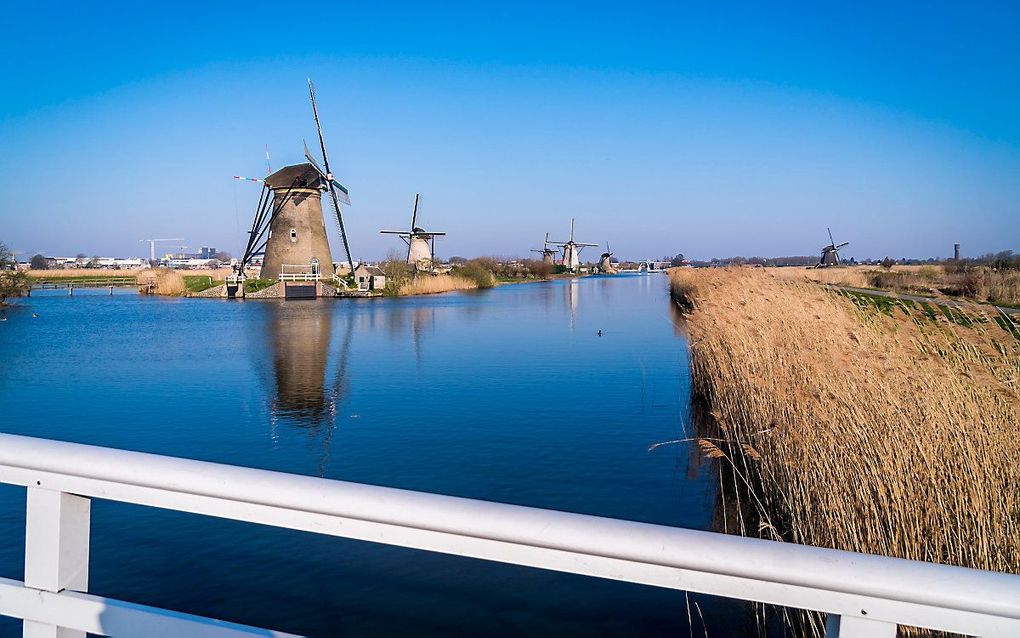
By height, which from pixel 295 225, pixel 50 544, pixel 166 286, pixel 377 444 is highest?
pixel 295 225

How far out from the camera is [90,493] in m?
1.41

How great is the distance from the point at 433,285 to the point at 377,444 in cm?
4008

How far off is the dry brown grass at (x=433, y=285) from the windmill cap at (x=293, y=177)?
27.6 feet

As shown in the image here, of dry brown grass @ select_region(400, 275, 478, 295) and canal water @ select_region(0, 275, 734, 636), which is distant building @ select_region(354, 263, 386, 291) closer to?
dry brown grass @ select_region(400, 275, 478, 295)

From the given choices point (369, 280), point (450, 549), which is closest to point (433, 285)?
point (369, 280)

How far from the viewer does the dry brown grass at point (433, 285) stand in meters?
45.7

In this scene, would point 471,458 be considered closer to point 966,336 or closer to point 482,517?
point 966,336

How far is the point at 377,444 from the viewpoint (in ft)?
30.4

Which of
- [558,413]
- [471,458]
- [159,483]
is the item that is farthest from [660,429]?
[159,483]

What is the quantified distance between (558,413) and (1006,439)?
24.8 feet

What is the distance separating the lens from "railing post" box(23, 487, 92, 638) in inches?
55.4

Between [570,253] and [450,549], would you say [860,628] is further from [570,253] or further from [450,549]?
[570,253]

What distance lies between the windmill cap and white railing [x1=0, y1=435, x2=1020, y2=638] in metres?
42.1

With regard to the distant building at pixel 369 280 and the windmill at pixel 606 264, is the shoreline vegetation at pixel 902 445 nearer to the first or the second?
the distant building at pixel 369 280
